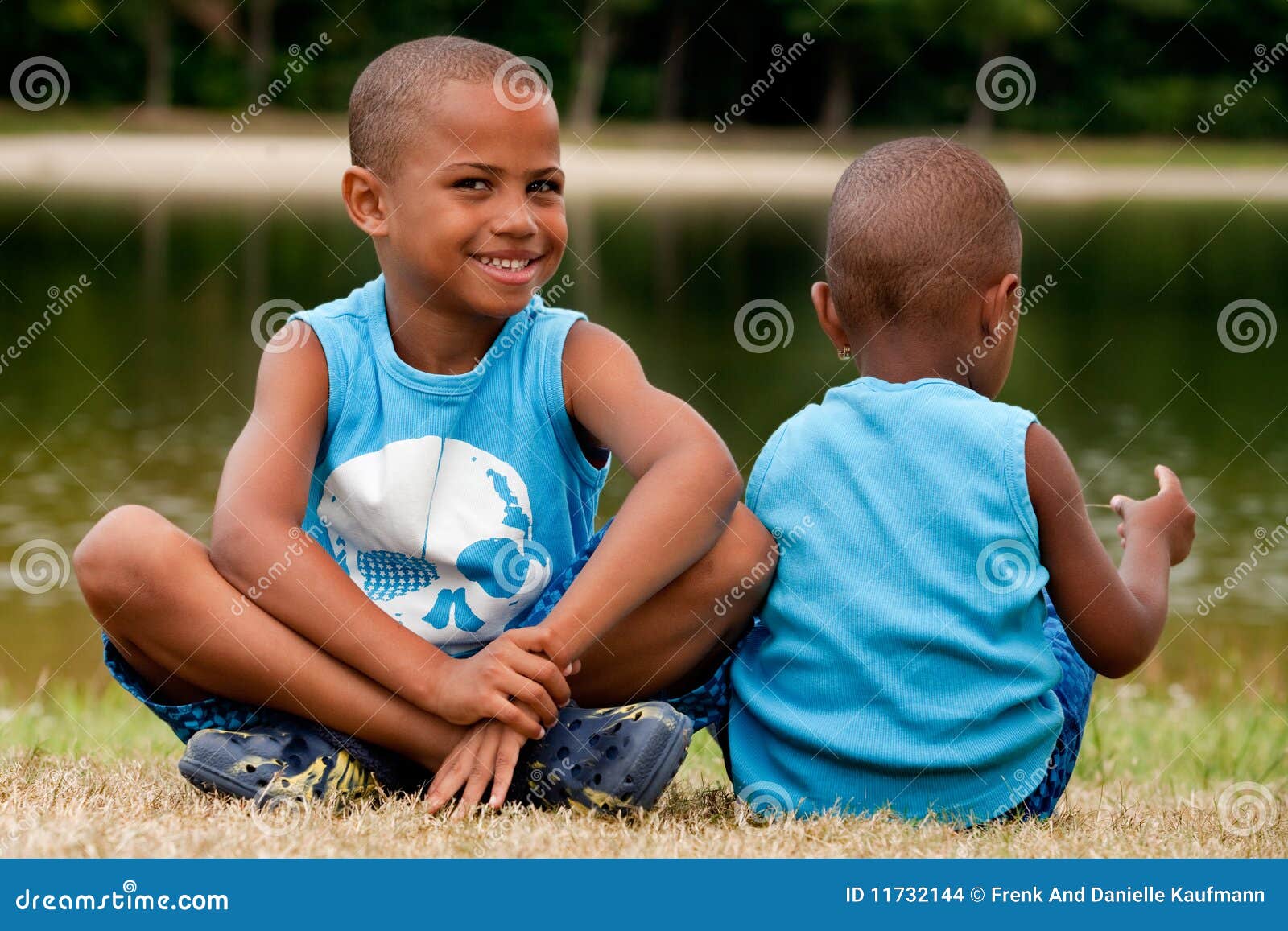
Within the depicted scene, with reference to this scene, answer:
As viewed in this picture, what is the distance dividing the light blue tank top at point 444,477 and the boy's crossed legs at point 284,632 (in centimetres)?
21

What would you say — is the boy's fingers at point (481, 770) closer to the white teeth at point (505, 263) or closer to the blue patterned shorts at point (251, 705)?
the blue patterned shorts at point (251, 705)

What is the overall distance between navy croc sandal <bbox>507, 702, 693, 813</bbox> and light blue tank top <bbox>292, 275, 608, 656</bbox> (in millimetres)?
305

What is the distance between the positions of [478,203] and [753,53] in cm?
3784

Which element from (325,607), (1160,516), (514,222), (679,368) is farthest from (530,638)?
(679,368)

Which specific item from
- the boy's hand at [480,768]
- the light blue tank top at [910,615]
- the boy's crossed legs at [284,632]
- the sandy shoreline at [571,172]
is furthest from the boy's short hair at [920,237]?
the sandy shoreline at [571,172]

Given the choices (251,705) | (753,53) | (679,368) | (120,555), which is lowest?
(753,53)

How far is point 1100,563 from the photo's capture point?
228cm

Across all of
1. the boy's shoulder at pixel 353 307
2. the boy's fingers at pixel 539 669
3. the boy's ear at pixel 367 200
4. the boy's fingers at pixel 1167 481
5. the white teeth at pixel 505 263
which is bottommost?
the boy's fingers at pixel 539 669

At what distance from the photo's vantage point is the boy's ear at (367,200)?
257 centimetres

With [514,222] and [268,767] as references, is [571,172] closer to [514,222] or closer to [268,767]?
[514,222]

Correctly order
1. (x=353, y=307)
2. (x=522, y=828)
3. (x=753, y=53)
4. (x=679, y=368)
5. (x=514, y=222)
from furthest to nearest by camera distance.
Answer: (x=753, y=53) → (x=679, y=368) → (x=353, y=307) → (x=514, y=222) → (x=522, y=828)

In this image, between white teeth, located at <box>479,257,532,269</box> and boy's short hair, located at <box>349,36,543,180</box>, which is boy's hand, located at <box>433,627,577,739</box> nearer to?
white teeth, located at <box>479,257,532,269</box>

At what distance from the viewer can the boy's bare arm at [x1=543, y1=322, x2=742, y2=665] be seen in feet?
7.41

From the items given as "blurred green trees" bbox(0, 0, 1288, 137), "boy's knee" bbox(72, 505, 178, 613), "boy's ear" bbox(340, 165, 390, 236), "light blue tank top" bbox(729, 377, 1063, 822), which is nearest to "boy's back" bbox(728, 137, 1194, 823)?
"light blue tank top" bbox(729, 377, 1063, 822)
